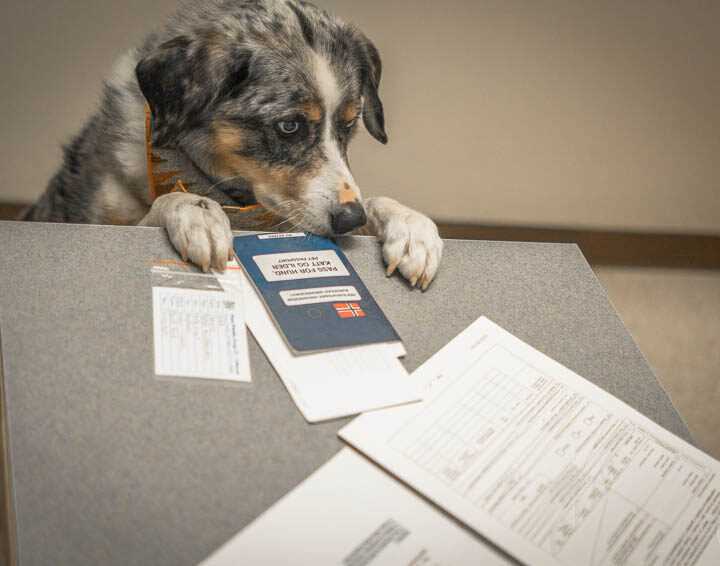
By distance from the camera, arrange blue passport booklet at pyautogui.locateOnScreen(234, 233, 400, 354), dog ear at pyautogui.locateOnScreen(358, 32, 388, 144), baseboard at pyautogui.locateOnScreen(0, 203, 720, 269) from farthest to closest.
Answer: baseboard at pyautogui.locateOnScreen(0, 203, 720, 269) < dog ear at pyautogui.locateOnScreen(358, 32, 388, 144) < blue passport booklet at pyautogui.locateOnScreen(234, 233, 400, 354)

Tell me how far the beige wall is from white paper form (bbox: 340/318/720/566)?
→ 3.26 ft

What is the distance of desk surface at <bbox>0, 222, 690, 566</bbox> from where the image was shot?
0.70m

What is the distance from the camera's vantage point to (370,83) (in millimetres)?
1402

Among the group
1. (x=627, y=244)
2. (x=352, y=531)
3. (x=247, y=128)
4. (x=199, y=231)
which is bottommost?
(x=627, y=244)

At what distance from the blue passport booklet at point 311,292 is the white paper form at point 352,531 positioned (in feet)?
0.73

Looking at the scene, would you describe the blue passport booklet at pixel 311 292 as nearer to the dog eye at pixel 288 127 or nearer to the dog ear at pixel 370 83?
the dog eye at pixel 288 127

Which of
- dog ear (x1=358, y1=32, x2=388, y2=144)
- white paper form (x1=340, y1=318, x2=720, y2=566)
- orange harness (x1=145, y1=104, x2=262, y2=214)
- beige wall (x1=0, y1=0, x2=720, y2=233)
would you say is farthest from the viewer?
beige wall (x1=0, y1=0, x2=720, y2=233)

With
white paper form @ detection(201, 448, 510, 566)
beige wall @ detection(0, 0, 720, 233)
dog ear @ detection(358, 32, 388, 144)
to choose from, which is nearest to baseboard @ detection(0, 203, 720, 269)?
beige wall @ detection(0, 0, 720, 233)

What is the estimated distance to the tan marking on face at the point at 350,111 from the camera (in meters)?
1.29

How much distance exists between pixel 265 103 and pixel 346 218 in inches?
10.1

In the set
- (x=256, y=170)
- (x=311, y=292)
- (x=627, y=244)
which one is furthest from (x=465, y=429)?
(x=627, y=244)

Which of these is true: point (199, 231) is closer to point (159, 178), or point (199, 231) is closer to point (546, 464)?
point (159, 178)

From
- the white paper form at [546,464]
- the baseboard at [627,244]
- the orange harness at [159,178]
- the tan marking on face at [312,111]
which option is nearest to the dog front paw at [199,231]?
the orange harness at [159,178]

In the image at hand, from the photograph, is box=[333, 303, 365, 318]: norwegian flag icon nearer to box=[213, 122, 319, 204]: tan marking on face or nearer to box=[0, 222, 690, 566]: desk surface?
box=[0, 222, 690, 566]: desk surface
